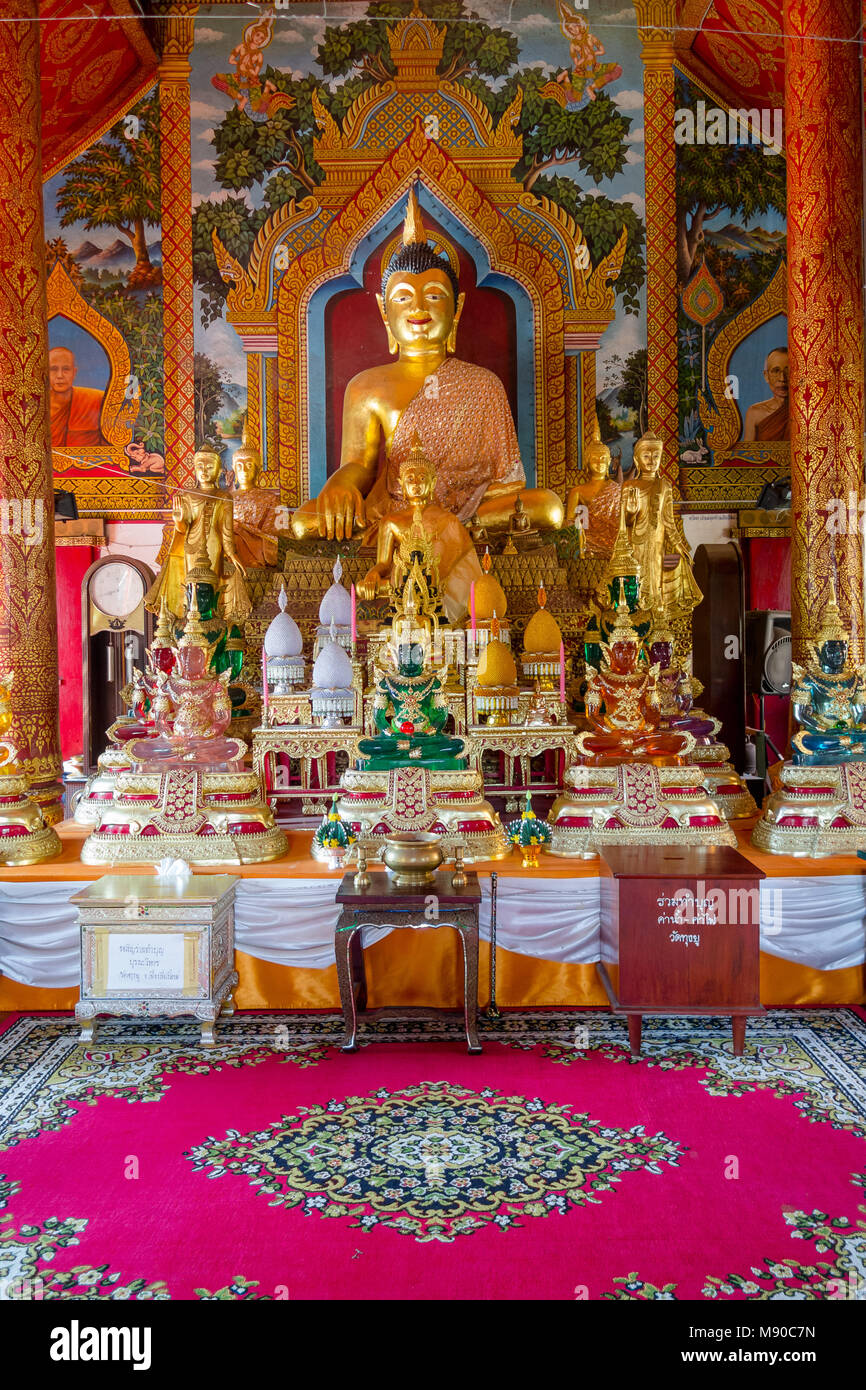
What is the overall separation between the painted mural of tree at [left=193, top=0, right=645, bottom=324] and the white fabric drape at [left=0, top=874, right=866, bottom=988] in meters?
4.97

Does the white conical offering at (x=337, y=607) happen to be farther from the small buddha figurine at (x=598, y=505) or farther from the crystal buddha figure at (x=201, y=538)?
the small buddha figurine at (x=598, y=505)

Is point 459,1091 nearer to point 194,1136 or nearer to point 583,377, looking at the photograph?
point 194,1136

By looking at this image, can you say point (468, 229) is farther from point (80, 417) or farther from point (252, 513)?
point (80, 417)

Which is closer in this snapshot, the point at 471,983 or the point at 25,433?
the point at 471,983

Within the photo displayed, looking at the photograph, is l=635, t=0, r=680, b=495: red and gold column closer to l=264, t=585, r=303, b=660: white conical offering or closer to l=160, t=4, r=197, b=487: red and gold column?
l=160, t=4, r=197, b=487: red and gold column

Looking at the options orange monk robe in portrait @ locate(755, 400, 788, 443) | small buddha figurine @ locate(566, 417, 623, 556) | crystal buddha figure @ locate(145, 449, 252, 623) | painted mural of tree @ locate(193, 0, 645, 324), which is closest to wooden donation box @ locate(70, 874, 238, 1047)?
crystal buddha figure @ locate(145, 449, 252, 623)

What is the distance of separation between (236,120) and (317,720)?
194 inches

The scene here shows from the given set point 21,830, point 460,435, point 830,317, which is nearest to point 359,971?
point 21,830

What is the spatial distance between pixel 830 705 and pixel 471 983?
198 cm

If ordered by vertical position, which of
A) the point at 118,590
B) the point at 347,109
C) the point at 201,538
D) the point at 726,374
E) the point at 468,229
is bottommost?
the point at 118,590

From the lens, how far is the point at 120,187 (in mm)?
7500

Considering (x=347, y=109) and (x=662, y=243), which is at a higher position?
(x=347, y=109)

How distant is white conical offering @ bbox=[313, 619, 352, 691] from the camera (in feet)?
15.7

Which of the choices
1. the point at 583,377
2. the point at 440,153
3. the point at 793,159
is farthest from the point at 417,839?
the point at 440,153
